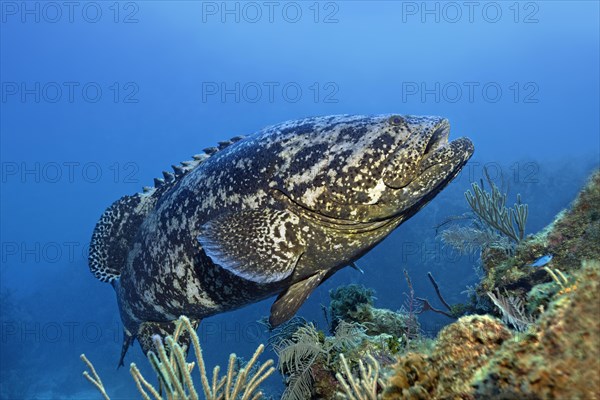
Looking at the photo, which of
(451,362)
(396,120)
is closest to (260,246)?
(396,120)

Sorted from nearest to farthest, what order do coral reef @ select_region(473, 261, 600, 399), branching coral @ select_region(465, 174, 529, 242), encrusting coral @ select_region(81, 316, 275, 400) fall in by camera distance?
1. coral reef @ select_region(473, 261, 600, 399)
2. encrusting coral @ select_region(81, 316, 275, 400)
3. branching coral @ select_region(465, 174, 529, 242)

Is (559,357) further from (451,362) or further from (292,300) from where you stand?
(292,300)

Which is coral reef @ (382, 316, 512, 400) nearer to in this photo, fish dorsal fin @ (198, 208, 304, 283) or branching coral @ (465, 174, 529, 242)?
fish dorsal fin @ (198, 208, 304, 283)

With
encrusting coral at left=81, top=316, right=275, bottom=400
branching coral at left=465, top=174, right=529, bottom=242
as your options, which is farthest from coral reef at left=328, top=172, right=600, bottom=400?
branching coral at left=465, top=174, right=529, bottom=242

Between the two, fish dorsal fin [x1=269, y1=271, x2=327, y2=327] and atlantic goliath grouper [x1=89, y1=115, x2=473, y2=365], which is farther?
fish dorsal fin [x1=269, y1=271, x2=327, y2=327]

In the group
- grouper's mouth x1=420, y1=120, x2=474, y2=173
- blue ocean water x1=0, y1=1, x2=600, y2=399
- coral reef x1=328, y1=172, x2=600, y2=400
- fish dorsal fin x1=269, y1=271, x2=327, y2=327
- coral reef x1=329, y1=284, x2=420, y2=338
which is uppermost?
blue ocean water x1=0, y1=1, x2=600, y2=399

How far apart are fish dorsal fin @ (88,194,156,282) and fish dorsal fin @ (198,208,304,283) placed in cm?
242

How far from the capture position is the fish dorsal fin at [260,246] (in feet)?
11.4

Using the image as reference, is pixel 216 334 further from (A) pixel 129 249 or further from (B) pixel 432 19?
(B) pixel 432 19

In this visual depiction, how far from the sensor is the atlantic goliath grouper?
3322 millimetres

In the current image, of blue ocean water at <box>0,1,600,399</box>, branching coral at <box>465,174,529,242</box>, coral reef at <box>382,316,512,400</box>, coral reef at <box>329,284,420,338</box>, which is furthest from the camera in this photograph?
blue ocean water at <box>0,1,600,399</box>

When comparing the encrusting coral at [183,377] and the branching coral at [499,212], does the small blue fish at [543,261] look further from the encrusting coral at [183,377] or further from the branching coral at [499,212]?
the encrusting coral at [183,377]

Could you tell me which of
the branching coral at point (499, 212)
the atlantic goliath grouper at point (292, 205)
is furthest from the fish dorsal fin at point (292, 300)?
the branching coral at point (499, 212)

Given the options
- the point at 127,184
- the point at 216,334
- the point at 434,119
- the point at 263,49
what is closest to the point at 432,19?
the point at 263,49
